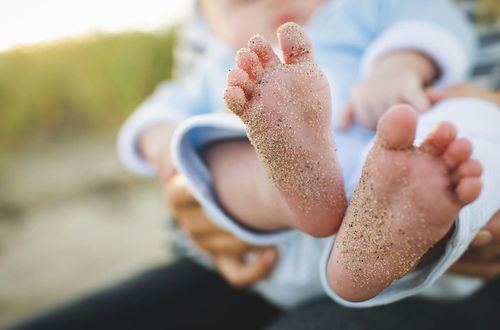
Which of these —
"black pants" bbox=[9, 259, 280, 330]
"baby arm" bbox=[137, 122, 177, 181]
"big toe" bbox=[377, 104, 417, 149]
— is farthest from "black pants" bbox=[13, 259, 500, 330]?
"big toe" bbox=[377, 104, 417, 149]

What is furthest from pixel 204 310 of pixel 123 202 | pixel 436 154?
pixel 123 202

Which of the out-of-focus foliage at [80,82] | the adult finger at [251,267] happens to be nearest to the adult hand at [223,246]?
the adult finger at [251,267]

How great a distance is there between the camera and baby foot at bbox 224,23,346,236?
0.38 metres

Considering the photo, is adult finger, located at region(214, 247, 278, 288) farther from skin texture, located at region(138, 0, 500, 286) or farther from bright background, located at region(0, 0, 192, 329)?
bright background, located at region(0, 0, 192, 329)

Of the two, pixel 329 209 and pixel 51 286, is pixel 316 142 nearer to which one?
pixel 329 209

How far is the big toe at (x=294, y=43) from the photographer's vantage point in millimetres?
374

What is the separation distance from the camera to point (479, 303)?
670mm

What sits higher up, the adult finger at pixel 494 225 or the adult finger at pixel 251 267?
the adult finger at pixel 494 225

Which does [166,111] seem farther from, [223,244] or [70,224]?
[70,224]

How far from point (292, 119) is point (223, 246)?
15.8 inches

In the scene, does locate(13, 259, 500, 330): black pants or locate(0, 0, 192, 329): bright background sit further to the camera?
locate(0, 0, 192, 329): bright background

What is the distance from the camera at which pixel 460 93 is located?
0.59 metres

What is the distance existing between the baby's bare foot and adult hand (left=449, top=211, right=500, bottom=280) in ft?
0.57

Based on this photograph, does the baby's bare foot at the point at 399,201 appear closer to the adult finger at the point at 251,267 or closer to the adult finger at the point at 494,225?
the adult finger at the point at 494,225
